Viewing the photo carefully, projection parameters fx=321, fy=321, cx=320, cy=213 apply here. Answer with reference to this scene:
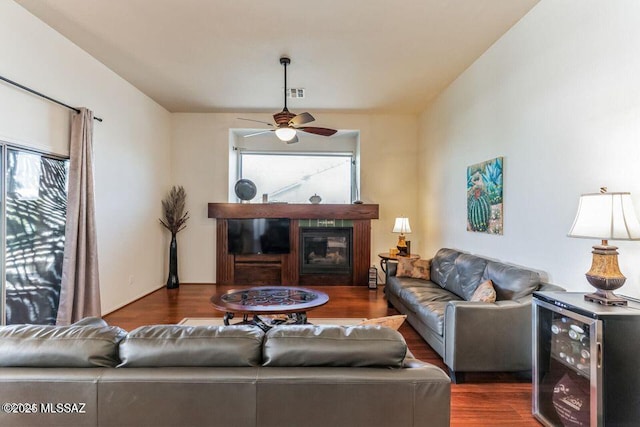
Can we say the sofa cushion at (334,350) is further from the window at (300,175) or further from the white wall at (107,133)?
the window at (300,175)

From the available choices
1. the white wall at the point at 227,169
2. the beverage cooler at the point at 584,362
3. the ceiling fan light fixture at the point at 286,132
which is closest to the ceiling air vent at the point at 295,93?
the white wall at the point at 227,169

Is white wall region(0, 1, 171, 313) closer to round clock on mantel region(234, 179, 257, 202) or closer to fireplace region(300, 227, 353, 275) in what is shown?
round clock on mantel region(234, 179, 257, 202)

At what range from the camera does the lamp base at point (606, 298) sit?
179 cm

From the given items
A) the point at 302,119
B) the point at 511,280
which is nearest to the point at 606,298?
the point at 511,280

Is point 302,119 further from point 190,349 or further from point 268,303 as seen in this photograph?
point 190,349

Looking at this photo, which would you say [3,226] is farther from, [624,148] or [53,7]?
[624,148]

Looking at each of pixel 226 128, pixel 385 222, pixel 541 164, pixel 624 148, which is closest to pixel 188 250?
pixel 226 128

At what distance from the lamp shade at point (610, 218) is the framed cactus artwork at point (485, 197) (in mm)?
1516

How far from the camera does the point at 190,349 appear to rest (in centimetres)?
127

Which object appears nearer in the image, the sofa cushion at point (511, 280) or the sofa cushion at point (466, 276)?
the sofa cushion at point (511, 280)

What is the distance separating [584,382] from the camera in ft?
5.91

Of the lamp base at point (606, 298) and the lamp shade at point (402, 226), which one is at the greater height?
the lamp shade at point (402, 226)

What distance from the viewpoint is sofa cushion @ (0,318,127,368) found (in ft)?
4.02

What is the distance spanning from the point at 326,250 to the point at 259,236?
1.24m
